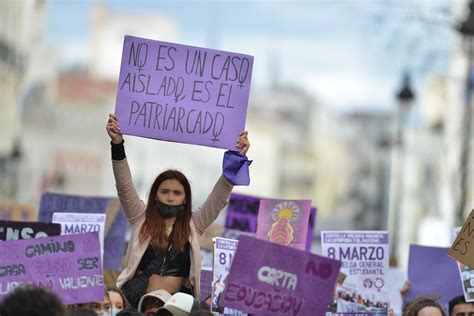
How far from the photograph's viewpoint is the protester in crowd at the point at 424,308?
10218 millimetres

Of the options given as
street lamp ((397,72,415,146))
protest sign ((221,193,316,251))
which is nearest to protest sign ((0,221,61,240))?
protest sign ((221,193,316,251))

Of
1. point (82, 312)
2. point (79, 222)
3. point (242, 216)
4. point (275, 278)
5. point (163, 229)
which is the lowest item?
point (82, 312)

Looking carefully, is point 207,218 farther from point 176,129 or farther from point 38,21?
point 38,21

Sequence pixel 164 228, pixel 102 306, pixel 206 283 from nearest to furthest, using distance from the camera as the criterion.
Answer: pixel 164 228, pixel 102 306, pixel 206 283

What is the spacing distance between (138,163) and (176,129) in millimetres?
102635

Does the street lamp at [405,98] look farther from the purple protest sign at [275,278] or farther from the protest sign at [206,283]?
the purple protest sign at [275,278]

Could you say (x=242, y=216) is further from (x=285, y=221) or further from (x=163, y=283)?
(x=163, y=283)

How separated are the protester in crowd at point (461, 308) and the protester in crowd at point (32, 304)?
4.84 meters

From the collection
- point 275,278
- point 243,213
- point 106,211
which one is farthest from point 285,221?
point 275,278

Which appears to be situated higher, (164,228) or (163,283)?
(164,228)

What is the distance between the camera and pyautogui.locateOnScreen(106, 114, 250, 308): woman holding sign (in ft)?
32.3

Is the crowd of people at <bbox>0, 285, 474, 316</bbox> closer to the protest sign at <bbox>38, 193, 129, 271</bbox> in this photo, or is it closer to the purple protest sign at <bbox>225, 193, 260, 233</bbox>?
the purple protest sign at <bbox>225, 193, 260, 233</bbox>

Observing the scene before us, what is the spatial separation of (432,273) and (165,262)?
4.04m

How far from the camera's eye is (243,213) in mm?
15570
